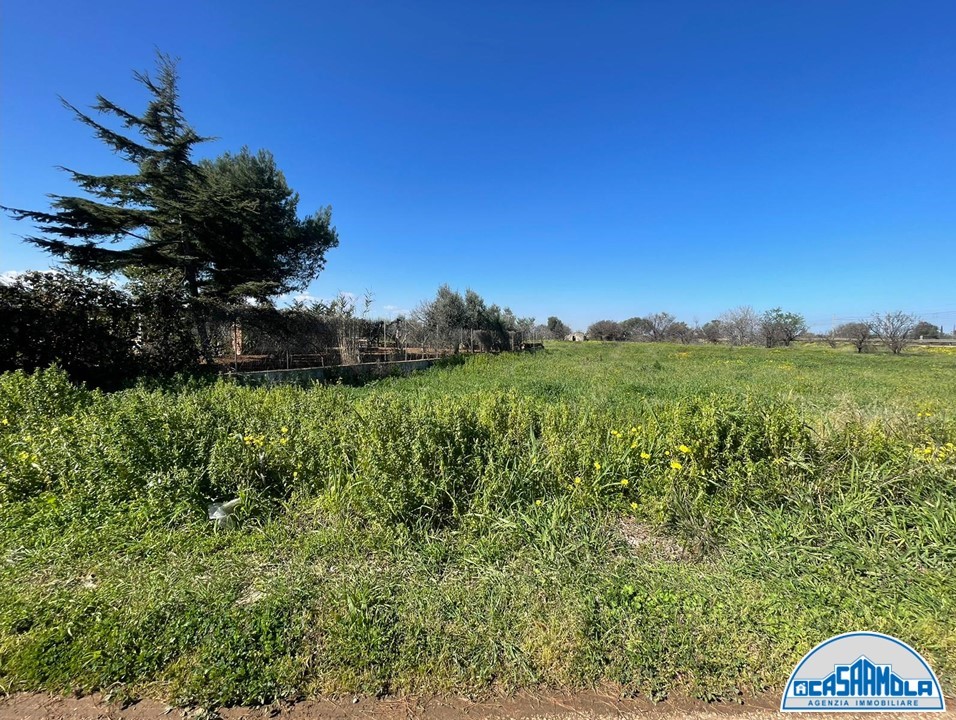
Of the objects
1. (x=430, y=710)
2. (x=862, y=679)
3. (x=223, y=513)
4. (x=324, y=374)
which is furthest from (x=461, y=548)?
(x=324, y=374)

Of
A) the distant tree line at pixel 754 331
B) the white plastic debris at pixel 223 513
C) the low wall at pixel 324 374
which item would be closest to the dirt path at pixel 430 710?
the white plastic debris at pixel 223 513

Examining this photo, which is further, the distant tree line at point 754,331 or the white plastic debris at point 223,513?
the distant tree line at point 754,331

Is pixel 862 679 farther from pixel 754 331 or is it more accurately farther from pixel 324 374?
pixel 754 331

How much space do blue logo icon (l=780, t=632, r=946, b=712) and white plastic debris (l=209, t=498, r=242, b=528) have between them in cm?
335

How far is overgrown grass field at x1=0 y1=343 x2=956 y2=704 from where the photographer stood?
1.72 meters

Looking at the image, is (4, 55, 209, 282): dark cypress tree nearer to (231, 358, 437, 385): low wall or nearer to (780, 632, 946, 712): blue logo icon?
(231, 358, 437, 385): low wall

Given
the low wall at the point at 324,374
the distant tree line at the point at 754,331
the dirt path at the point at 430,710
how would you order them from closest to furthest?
1. the dirt path at the point at 430,710
2. the low wall at the point at 324,374
3. the distant tree line at the point at 754,331

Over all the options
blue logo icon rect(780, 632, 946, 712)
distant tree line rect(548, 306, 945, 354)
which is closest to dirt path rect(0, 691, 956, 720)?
blue logo icon rect(780, 632, 946, 712)

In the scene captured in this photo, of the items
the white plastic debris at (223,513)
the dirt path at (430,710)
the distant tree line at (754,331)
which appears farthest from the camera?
the distant tree line at (754,331)

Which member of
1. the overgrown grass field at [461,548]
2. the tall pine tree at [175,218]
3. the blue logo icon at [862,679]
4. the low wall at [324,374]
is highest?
the tall pine tree at [175,218]

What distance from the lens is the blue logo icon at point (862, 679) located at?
160 centimetres

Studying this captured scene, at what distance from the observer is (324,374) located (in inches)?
451

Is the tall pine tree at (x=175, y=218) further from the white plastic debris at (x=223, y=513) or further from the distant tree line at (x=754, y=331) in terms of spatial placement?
the distant tree line at (x=754, y=331)

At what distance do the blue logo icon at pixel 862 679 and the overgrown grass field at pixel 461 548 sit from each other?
96 mm
